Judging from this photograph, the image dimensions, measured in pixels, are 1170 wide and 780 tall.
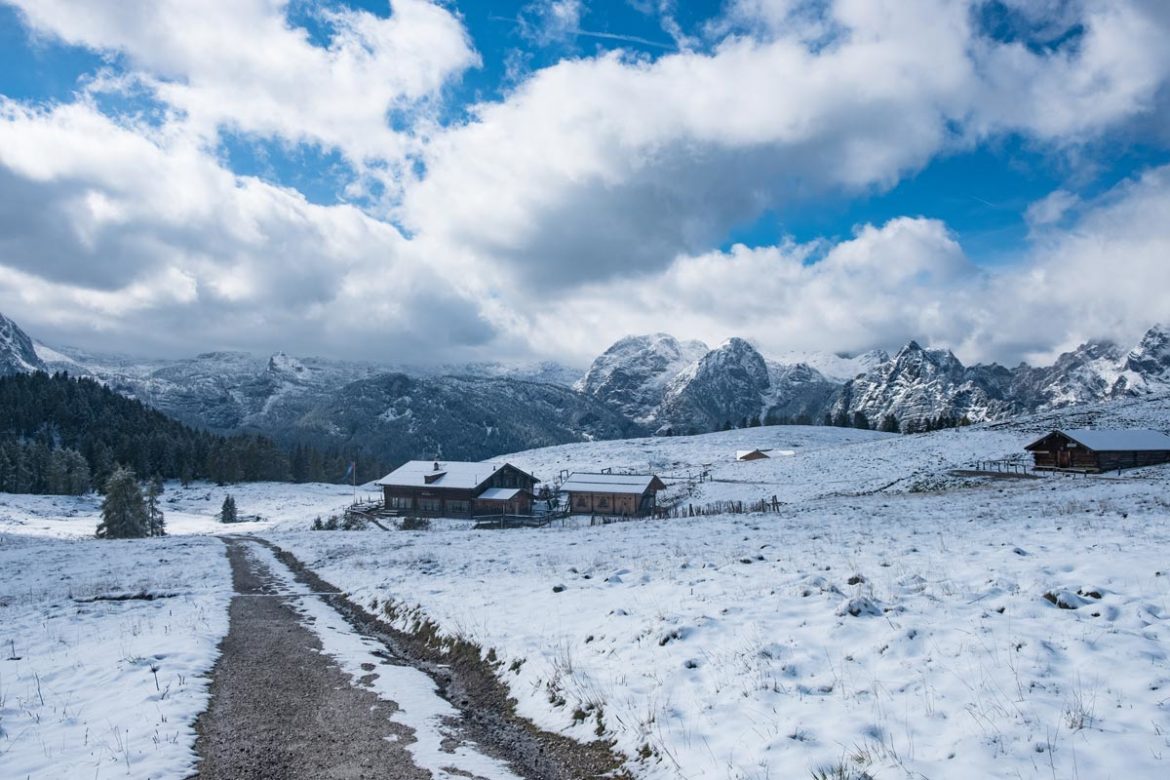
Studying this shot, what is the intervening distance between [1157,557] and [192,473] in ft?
495

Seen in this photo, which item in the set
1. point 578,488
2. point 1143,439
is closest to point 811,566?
point 578,488

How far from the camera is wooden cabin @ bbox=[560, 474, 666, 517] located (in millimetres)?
68812

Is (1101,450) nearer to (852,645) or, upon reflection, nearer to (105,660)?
(852,645)

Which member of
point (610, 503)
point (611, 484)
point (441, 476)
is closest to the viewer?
point (610, 503)

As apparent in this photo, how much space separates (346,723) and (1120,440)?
80667 mm

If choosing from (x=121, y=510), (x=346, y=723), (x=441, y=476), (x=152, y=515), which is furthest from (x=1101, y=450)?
(x=152, y=515)

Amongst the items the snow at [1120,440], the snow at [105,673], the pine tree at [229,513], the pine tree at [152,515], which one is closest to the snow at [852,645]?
the snow at [105,673]

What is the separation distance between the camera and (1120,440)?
6400 cm

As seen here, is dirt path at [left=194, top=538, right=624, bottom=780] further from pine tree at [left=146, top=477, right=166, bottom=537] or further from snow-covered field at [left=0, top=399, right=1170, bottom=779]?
pine tree at [left=146, top=477, right=166, bottom=537]

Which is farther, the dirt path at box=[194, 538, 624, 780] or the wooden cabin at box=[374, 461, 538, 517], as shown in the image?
the wooden cabin at box=[374, 461, 538, 517]

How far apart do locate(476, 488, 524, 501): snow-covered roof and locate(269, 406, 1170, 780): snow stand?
50983mm

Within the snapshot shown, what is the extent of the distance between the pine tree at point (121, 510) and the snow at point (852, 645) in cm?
6195

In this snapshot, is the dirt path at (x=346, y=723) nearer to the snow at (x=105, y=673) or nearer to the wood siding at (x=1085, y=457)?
the snow at (x=105, y=673)

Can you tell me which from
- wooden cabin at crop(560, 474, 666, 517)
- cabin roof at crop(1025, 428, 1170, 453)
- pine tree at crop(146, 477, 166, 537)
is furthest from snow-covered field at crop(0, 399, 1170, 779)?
pine tree at crop(146, 477, 166, 537)
